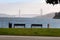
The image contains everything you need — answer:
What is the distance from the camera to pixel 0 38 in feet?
55.6

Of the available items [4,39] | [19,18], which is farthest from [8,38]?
[19,18]

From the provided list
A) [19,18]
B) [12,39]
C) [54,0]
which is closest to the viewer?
[12,39]

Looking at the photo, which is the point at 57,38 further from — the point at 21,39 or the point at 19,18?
the point at 19,18

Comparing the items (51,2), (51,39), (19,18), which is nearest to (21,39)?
(51,39)

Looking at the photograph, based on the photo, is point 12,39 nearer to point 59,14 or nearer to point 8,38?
point 8,38

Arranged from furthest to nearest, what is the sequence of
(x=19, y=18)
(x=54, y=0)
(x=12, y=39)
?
(x=19, y=18) < (x=54, y=0) < (x=12, y=39)

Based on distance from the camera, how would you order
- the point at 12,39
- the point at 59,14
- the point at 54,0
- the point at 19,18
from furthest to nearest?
1. the point at 19,18
2. the point at 59,14
3. the point at 54,0
4. the point at 12,39

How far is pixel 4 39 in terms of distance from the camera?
1659 cm

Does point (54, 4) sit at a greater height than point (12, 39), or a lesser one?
greater

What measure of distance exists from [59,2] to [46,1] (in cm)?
144

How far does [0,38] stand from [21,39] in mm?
1525

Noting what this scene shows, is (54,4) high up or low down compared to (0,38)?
up

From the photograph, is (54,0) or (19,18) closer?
(54,0)

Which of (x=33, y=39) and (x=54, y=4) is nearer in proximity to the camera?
(x=33, y=39)
